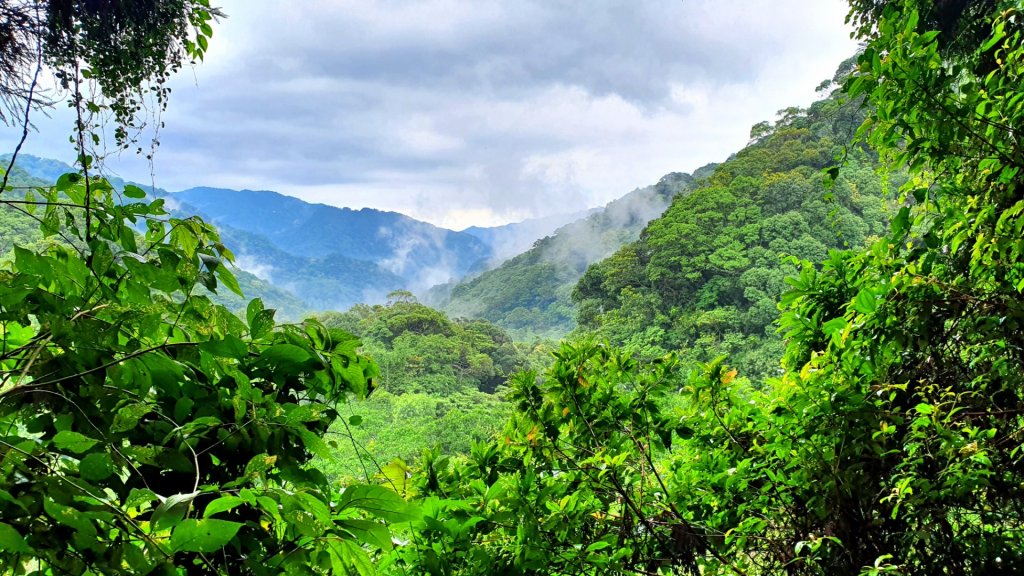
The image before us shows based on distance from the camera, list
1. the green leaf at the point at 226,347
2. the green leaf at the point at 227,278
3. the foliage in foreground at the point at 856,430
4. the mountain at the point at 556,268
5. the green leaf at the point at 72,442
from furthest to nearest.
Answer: the mountain at the point at 556,268
the foliage in foreground at the point at 856,430
the green leaf at the point at 227,278
the green leaf at the point at 226,347
the green leaf at the point at 72,442

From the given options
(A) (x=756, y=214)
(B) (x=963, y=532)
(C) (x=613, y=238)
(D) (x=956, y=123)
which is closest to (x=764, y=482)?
(B) (x=963, y=532)

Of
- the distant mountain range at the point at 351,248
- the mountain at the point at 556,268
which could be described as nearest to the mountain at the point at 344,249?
the distant mountain range at the point at 351,248

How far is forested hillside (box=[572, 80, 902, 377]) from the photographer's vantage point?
2281 centimetres

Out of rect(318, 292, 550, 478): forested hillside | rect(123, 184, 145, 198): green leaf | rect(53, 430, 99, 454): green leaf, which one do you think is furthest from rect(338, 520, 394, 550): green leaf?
rect(318, 292, 550, 478): forested hillside

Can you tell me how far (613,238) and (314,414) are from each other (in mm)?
56234

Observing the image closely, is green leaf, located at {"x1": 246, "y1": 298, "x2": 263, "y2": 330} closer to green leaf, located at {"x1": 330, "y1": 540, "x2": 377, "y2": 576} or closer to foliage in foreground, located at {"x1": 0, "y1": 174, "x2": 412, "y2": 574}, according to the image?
foliage in foreground, located at {"x1": 0, "y1": 174, "x2": 412, "y2": 574}

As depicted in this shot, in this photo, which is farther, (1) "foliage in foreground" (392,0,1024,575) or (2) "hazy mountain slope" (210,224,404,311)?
(2) "hazy mountain slope" (210,224,404,311)

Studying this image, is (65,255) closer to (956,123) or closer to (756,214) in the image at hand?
(956,123)

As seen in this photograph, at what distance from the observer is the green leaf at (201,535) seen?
1.56 feet

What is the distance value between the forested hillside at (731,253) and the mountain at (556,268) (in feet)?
72.6

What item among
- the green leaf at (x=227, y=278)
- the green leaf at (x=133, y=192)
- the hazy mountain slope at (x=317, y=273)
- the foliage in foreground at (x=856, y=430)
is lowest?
the foliage in foreground at (x=856, y=430)

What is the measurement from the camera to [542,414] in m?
1.51

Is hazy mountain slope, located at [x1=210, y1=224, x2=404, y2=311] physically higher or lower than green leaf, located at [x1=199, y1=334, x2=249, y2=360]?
higher

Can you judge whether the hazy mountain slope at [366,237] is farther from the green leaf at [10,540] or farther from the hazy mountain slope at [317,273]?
the green leaf at [10,540]
